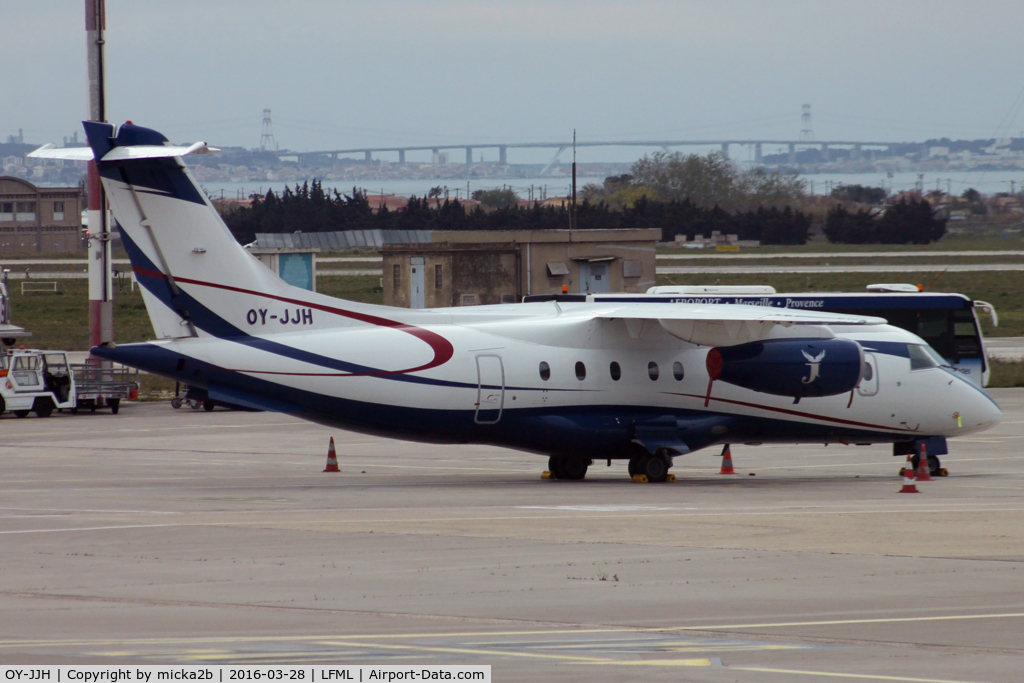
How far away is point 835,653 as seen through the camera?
9.73m

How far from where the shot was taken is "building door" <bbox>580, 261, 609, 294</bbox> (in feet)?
175

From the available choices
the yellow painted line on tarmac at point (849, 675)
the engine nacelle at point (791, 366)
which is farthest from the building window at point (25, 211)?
the yellow painted line on tarmac at point (849, 675)

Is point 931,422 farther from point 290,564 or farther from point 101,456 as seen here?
point 101,456

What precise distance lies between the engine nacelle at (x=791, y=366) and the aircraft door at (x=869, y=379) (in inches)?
40.2

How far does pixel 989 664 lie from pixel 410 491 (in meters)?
13.0

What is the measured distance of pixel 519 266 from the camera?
5319cm

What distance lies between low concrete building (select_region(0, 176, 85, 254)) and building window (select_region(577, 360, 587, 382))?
5286 inches

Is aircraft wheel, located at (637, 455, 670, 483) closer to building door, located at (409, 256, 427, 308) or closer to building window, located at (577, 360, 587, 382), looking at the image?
building window, located at (577, 360, 587, 382)

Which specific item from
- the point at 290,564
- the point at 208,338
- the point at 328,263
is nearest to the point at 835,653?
the point at 290,564

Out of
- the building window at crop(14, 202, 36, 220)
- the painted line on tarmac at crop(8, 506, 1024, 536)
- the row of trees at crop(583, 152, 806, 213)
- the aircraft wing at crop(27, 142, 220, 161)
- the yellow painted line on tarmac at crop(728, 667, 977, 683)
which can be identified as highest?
the row of trees at crop(583, 152, 806, 213)

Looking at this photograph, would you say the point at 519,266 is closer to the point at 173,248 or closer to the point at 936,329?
the point at 936,329

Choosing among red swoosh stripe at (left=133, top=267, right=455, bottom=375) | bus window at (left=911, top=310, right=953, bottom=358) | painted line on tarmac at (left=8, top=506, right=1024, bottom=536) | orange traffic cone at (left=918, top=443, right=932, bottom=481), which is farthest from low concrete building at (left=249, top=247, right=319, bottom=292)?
painted line on tarmac at (left=8, top=506, right=1024, bottom=536)

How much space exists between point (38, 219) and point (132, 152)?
135964 mm

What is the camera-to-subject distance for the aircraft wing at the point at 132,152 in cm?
1995
